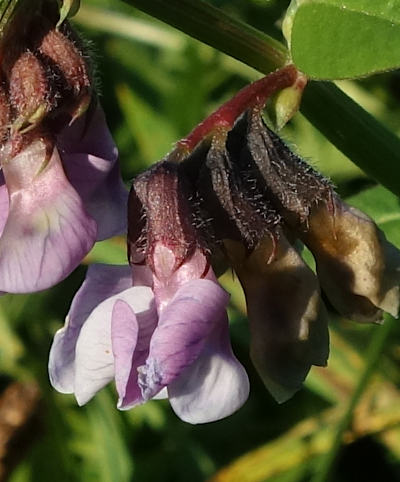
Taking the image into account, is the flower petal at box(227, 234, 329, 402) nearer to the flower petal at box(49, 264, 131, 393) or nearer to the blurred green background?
the flower petal at box(49, 264, 131, 393)

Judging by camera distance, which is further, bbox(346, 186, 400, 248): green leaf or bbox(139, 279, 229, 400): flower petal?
bbox(346, 186, 400, 248): green leaf

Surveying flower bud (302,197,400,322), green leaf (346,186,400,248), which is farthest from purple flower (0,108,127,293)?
green leaf (346,186,400,248)

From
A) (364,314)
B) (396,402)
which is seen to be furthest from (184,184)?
(396,402)

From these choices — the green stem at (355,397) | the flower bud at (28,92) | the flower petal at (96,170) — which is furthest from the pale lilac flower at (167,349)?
the green stem at (355,397)

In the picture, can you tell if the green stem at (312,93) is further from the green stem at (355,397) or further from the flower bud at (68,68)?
the green stem at (355,397)

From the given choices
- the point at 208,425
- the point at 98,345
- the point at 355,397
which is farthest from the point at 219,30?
the point at 208,425

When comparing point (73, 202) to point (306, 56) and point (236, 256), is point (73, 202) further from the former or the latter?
point (306, 56)

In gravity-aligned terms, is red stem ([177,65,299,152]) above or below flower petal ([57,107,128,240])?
above

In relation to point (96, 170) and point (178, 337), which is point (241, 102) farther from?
point (178, 337)
